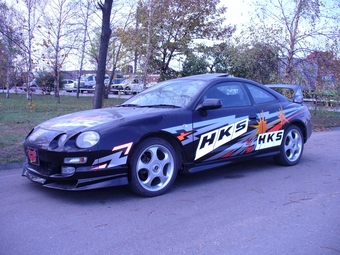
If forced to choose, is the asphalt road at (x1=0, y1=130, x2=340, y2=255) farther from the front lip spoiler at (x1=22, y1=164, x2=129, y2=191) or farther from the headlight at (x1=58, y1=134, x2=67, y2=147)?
the headlight at (x1=58, y1=134, x2=67, y2=147)

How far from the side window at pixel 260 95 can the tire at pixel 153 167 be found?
1.98 metres

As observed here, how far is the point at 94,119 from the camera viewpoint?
4910 mm

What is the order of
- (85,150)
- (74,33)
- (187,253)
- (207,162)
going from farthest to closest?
1. (74,33)
2. (207,162)
3. (85,150)
4. (187,253)

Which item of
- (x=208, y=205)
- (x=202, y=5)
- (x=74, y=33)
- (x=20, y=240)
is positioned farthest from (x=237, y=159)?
(x=74, y=33)

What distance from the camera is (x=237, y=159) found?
583 centimetres

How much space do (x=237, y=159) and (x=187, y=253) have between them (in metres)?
2.70

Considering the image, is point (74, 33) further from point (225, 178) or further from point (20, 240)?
point (20, 240)

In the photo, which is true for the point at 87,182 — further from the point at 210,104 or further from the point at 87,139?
the point at 210,104

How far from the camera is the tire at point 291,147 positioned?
6656 millimetres

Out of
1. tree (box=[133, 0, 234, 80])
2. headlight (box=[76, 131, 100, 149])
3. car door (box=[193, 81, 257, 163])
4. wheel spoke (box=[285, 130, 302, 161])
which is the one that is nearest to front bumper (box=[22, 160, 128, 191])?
headlight (box=[76, 131, 100, 149])

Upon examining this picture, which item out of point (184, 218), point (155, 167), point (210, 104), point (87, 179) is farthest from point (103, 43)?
point (184, 218)

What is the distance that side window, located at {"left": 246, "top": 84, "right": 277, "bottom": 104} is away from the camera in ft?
20.6

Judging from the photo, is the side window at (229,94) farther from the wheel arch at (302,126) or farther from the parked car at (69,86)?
the parked car at (69,86)

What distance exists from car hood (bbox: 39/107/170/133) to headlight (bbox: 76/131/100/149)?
94mm
